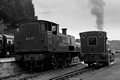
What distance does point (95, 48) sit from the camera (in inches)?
639

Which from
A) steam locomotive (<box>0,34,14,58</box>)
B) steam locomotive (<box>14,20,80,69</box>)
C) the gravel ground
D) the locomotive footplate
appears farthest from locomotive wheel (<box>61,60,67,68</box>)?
steam locomotive (<box>0,34,14,58</box>)

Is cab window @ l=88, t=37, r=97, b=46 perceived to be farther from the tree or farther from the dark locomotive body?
the tree

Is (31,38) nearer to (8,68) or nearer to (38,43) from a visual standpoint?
(38,43)

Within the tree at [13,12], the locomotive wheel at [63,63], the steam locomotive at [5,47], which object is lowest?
the locomotive wheel at [63,63]

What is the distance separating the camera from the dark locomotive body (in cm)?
1569

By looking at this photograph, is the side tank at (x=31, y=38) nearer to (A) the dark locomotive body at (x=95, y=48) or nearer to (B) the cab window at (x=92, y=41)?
(A) the dark locomotive body at (x=95, y=48)

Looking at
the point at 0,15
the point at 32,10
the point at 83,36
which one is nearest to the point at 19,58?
the point at 83,36

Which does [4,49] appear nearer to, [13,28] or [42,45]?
[42,45]

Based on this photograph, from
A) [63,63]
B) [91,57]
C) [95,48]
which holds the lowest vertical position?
[63,63]

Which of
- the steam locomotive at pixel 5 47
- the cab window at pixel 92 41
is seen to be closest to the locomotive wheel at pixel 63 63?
the cab window at pixel 92 41

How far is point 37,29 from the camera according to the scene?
1329 centimetres

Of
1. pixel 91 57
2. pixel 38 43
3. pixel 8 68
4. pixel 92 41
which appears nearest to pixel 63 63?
pixel 91 57

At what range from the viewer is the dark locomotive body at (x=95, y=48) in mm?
15688

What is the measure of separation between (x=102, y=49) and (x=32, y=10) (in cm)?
3690
